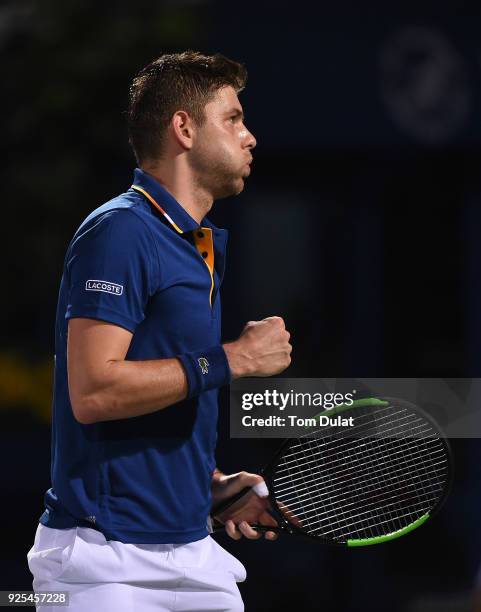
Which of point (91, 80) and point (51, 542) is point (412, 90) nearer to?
point (91, 80)

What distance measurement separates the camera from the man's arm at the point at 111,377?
2350 mm

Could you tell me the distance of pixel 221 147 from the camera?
2.69 meters

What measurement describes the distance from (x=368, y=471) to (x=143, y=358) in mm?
835

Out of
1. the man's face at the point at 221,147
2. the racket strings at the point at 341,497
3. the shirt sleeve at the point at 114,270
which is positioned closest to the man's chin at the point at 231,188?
the man's face at the point at 221,147

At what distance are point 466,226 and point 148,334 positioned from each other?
10.4 ft

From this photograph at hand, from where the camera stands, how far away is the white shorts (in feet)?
8.17

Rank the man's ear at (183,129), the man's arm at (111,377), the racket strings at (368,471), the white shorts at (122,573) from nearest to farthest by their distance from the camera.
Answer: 1. the man's arm at (111,377)
2. the white shorts at (122,573)
3. the man's ear at (183,129)
4. the racket strings at (368,471)

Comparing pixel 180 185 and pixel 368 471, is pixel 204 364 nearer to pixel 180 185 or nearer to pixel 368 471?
pixel 180 185

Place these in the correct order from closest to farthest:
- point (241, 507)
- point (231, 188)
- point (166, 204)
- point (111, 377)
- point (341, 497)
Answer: point (111, 377) < point (166, 204) < point (231, 188) < point (241, 507) < point (341, 497)

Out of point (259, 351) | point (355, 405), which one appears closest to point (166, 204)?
point (259, 351)

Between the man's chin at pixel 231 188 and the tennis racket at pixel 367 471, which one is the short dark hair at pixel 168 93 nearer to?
the man's chin at pixel 231 188

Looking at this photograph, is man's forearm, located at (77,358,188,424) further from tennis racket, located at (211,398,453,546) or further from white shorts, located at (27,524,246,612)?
tennis racket, located at (211,398,453,546)

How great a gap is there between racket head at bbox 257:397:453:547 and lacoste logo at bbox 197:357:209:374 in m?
0.55

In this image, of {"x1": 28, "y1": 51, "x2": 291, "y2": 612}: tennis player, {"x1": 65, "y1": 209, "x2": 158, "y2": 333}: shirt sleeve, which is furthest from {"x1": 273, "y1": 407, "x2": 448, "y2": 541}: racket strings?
{"x1": 65, "y1": 209, "x2": 158, "y2": 333}: shirt sleeve
